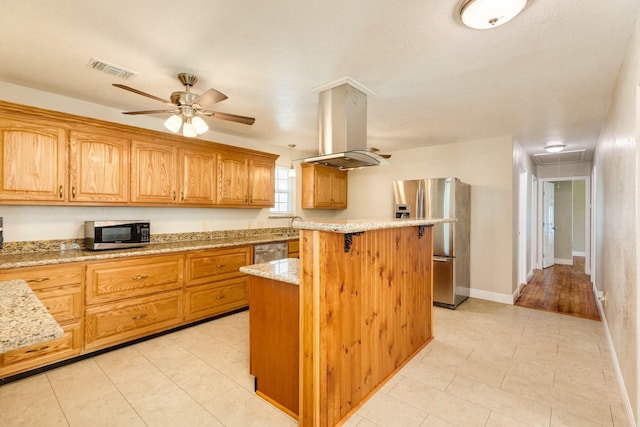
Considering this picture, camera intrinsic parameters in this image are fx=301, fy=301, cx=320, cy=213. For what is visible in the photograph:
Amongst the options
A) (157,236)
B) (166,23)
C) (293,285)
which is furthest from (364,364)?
(157,236)

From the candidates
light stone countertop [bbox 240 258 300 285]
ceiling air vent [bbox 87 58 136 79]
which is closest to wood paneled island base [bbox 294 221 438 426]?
light stone countertop [bbox 240 258 300 285]

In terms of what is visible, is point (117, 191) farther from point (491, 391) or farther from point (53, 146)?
point (491, 391)

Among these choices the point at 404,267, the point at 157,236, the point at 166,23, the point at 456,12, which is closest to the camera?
the point at 456,12

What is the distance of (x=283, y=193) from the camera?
5312 mm

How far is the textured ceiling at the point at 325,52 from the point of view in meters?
1.69

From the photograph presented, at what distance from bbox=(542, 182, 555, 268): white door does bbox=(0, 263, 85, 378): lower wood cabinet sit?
831 centimetres

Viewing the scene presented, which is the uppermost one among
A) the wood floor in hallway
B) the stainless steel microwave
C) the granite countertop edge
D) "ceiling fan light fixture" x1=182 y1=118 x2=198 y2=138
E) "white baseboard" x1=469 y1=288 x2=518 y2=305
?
"ceiling fan light fixture" x1=182 y1=118 x2=198 y2=138

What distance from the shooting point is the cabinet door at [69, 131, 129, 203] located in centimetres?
287

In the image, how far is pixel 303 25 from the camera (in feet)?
5.96

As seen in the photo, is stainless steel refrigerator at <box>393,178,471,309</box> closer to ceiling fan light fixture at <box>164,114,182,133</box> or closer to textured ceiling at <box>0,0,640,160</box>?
textured ceiling at <box>0,0,640,160</box>

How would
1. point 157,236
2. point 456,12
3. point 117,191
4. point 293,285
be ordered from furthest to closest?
point 157,236 → point 117,191 → point 293,285 → point 456,12

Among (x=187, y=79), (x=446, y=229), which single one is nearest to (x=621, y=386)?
(x=446, y=229)

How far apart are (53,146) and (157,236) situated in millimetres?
1379

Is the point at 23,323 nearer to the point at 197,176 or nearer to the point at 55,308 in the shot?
the point at 55,308
